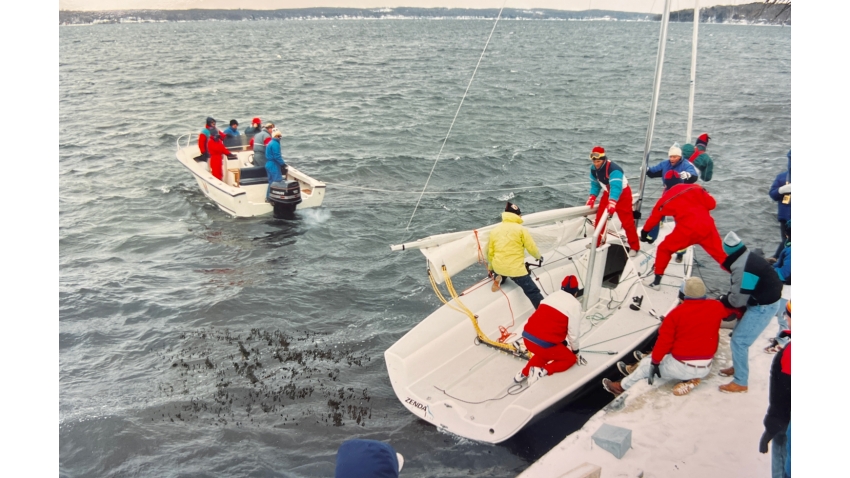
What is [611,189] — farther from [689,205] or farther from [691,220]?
[691,220]

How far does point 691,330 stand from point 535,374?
176 cm

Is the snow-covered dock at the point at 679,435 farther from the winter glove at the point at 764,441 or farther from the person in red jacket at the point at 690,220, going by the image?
the person in red jacket at the point at 690,220

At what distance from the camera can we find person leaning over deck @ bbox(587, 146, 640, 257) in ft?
24.9

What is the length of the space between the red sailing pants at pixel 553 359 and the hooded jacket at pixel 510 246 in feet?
3.65

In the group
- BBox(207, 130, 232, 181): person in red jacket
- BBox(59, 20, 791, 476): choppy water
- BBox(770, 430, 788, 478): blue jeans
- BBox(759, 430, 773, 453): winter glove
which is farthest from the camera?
BBox(207, 130, 232, 181): person in red jacket

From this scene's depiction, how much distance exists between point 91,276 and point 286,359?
5.50 m

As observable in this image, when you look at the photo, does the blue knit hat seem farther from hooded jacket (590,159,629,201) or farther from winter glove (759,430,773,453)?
hooded jacket (590,159,629,201)

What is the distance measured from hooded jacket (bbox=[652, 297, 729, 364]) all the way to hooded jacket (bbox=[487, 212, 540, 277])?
186 cm

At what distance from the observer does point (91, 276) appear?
11312mm

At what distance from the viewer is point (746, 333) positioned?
225 inches

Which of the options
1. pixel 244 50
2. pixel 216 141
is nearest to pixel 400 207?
pixel 216 141

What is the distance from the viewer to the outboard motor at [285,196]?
1318cm

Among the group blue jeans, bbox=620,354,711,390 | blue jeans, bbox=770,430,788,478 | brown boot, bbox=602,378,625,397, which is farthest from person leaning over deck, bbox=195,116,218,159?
blue jeans, bbox=770,430,788,478

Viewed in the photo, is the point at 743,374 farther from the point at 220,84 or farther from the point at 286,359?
the point at 220,84
